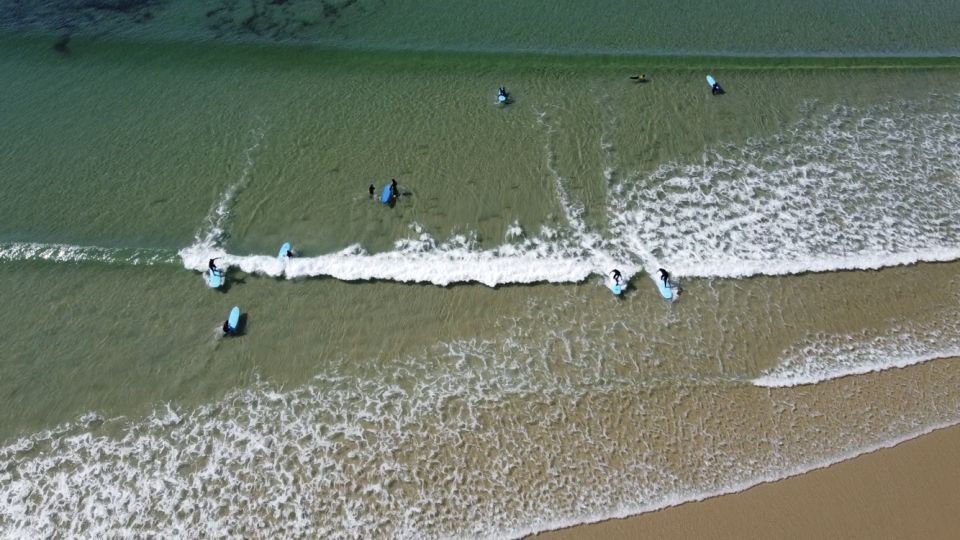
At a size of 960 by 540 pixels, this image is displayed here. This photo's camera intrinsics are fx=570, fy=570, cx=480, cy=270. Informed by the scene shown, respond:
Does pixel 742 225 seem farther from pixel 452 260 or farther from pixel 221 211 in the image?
pixel 221 211

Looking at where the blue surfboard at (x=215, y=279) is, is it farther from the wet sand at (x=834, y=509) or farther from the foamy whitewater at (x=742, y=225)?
the wet sand at (x=834, y=509)

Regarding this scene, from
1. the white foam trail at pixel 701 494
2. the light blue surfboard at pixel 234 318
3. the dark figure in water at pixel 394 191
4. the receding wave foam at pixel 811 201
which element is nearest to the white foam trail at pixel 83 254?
the light blue surfboard at pixel 234 318

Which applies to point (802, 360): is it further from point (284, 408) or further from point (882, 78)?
point (882, 78)

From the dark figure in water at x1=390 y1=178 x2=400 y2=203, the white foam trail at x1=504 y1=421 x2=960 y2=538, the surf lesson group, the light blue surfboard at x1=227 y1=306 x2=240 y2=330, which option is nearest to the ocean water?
the white foam trail at x1=504 y1=421 x2=960 y2=538

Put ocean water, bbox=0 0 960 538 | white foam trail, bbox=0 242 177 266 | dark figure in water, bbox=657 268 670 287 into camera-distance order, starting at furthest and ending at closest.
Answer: white foam trail, bbox=0 242 177 266
dark figure in water, bbox=657 268 670 287
ocean water, bbox=0 0 960 538

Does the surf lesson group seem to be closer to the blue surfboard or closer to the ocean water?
the blue surfboard

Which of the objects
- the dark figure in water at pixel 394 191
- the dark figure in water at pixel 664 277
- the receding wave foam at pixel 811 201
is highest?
the receding wave foam at pixel 811 201
